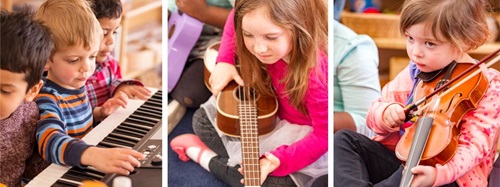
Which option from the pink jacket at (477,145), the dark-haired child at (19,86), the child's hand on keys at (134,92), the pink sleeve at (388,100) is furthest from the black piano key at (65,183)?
the pink jacket at (477,145)

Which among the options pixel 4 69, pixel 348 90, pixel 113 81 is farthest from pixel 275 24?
pixel 4 69

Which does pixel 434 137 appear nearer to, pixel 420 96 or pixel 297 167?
pixel 420 96

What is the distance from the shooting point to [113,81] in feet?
7.15

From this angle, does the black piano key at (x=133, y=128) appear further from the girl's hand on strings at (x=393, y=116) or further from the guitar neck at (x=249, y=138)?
the girl's hand on strings at (x=393, y=116)

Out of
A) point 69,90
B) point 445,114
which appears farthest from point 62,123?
point 445,114

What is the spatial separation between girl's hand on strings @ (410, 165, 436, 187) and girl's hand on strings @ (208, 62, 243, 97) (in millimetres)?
584

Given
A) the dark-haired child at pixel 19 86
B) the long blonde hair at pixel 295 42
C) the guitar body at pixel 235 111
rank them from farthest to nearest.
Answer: the guitar body at pixel 235 111
the long blonde hair at pixel 295 42
the dark-haired child at pixel 19 86

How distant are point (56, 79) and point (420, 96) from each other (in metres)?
1.03

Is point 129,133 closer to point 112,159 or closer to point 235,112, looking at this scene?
point 112,159

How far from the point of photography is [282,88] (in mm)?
2158

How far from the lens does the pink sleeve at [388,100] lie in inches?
82.4

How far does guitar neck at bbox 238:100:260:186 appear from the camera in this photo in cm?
212

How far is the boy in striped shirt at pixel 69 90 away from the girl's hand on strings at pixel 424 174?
2.57 ft

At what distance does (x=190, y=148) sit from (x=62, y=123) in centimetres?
40
